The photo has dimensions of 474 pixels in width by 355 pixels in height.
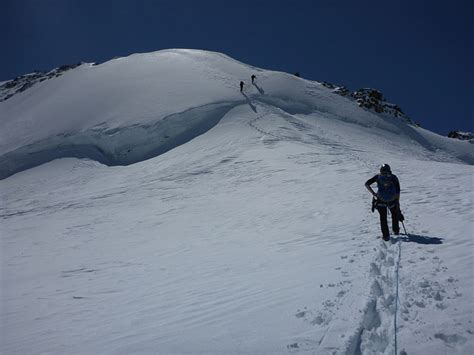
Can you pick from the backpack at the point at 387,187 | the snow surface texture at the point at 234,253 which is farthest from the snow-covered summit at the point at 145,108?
the backpack at the point at 387,187

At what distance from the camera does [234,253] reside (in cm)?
895

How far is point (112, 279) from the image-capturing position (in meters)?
7.96

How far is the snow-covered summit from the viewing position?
34031 millimetres

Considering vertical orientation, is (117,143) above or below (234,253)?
above

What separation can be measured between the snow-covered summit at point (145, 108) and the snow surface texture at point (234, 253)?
64.3 inches

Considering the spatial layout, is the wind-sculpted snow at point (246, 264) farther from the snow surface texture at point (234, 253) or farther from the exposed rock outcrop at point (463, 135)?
the exposed rock outcrop at point (463, 135)

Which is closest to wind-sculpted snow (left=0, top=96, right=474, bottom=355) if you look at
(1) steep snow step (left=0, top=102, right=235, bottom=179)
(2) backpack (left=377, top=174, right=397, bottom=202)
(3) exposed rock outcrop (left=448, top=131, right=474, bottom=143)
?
(2) backpack (left=377, top=174, right=397, bottom=202)

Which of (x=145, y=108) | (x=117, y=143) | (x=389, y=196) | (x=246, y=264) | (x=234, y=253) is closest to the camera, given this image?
(x=246, y=264)

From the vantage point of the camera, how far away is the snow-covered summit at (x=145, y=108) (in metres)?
34.0

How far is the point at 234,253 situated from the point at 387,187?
4339 millimetres

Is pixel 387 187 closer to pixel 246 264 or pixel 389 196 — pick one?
pixel 389 196

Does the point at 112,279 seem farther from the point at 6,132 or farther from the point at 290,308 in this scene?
the point at 6,132

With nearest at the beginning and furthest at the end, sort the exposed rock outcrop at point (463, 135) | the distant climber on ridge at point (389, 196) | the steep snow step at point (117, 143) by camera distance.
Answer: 1. the distant climber on ridge at point (389, 196)
2. the steep snow step at point (117, 143)
3. the exposed rock outcrop at point (463, 135)

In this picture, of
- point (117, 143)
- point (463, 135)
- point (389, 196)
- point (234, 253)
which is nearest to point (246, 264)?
point (234, 253)
